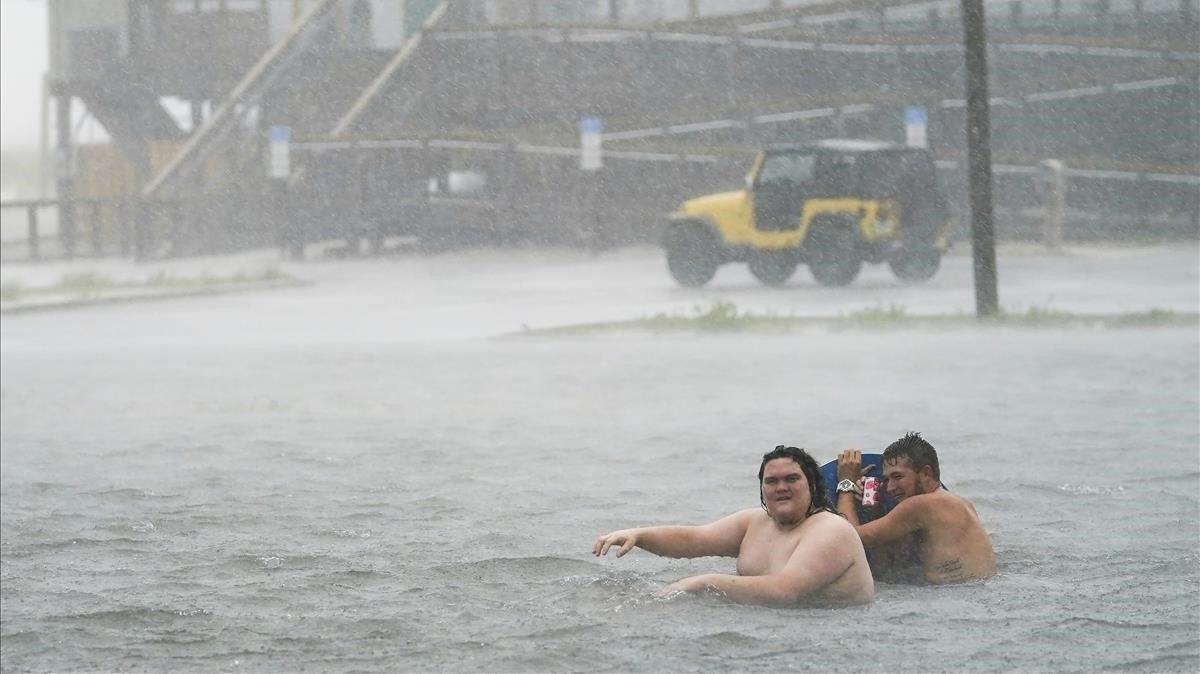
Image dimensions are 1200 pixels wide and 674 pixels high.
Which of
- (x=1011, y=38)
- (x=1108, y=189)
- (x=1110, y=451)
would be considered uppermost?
(x=1011, y=38)

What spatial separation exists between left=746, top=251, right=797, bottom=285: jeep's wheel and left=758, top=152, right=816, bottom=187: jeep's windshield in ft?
2.83

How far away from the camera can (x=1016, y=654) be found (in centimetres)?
574

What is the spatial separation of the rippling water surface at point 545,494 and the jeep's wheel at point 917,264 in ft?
17.1

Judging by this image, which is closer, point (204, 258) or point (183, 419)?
point (183, 419)

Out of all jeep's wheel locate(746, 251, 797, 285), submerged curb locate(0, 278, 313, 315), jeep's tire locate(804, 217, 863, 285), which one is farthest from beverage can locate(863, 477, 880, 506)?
submerged curb locate(0, 278, 313, 315)

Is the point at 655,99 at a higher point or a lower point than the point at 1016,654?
higher

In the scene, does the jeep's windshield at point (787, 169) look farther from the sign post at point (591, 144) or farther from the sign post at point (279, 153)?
the sign post at point (279, 153)

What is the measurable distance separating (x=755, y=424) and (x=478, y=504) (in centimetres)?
372

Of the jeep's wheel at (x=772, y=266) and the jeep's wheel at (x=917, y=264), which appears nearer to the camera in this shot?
the jeep's wheel at (x=772, y=266)

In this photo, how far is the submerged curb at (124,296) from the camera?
78.8ft

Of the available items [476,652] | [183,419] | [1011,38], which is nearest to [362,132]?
[1011,38]

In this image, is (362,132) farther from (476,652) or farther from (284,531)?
(476,652)

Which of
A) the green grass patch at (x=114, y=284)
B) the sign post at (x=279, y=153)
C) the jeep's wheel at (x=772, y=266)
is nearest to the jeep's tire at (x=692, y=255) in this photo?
the jeep's wheel at (x=772, y=266)

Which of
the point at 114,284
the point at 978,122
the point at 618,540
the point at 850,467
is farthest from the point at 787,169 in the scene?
the point at 850,467
